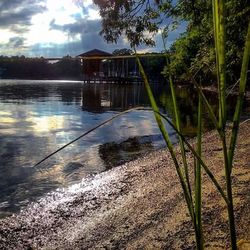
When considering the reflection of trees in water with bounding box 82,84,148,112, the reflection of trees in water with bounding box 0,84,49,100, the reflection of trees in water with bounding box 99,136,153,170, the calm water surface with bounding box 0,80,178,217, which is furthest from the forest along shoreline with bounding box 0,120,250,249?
the reflection of trees in water with bounding box 0,84,49,100

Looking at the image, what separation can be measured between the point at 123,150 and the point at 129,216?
27.8 ft

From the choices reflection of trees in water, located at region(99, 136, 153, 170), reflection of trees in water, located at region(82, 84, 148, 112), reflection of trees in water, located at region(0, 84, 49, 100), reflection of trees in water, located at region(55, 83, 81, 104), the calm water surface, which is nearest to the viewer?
the calm water surface

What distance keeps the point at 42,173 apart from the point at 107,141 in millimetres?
6109

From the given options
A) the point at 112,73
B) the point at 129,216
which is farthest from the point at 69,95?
the point at 112,73

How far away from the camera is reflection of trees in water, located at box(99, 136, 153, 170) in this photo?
11867 millimetres

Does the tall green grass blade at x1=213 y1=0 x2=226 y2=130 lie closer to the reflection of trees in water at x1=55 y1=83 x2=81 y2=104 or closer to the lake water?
the lake water

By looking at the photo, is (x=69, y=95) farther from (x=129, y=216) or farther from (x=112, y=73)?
(x=112, y=73)

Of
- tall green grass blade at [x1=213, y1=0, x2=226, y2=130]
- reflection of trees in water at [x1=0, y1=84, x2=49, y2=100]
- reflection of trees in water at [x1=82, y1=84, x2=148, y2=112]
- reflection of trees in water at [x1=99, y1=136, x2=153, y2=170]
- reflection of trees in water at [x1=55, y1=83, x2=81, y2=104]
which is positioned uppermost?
tall green grass blade at [x1=213, y1=0, x2=226, y2=130]

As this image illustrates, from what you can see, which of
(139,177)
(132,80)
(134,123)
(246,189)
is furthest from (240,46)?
(132,80)

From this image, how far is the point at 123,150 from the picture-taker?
45.5 feet

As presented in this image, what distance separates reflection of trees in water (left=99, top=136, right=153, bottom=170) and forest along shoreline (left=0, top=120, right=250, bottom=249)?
324 cm

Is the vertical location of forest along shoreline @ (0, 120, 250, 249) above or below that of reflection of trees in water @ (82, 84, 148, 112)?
above

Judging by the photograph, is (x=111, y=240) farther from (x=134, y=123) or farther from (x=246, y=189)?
(x=134, y=123)

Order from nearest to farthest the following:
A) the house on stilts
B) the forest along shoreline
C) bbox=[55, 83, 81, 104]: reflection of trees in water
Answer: the forest along shoreline
bbox=[55, 83, 81, 104]: reflection of trees in water
the house on stilts
